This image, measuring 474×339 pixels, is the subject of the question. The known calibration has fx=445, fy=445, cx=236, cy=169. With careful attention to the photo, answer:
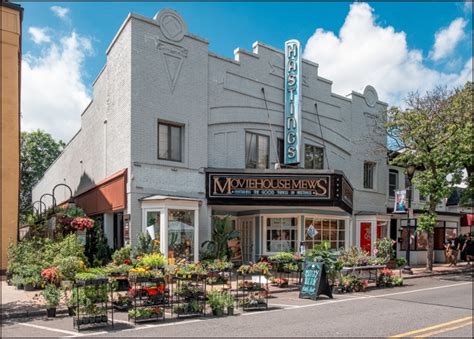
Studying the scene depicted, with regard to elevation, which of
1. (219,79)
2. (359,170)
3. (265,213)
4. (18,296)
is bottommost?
(18,296)

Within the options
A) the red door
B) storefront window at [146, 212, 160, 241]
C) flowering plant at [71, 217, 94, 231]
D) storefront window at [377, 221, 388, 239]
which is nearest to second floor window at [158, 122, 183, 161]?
storefront window at [146, 212, 160, 241]

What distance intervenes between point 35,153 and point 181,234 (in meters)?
40.2

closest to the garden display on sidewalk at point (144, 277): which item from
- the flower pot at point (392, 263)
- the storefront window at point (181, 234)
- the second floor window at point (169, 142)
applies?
the storefront window at point (181, 234)

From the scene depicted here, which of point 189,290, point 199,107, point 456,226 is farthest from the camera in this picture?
point 456,226

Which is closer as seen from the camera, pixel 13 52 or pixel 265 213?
pixel 13 52

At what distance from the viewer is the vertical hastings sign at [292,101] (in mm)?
19219

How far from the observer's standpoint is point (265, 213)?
1912cm

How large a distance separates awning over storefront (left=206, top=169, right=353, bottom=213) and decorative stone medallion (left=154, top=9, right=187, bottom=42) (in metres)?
5.22

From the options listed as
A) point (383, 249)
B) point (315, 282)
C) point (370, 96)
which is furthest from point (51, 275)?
point (370, 96)

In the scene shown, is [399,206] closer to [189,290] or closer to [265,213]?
[265,213]

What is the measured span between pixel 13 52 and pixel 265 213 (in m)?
11.5

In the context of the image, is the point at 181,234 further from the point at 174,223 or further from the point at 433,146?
the point at 433,146

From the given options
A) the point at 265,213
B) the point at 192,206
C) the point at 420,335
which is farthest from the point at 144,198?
the point at 420,335

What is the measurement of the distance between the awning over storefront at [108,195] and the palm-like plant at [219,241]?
11.3ft
